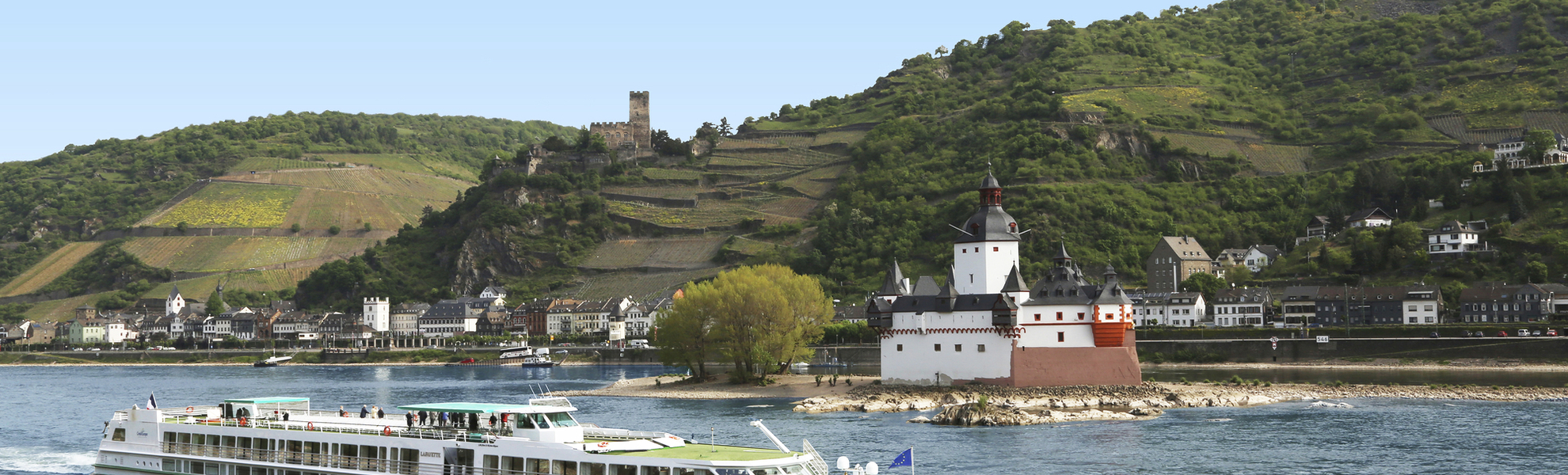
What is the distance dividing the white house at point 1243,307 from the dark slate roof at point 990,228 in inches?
1745

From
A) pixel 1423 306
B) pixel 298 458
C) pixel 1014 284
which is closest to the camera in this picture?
pixel 298 458

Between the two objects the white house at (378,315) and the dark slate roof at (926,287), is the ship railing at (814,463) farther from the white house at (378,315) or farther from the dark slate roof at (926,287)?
the white house at (378,315)

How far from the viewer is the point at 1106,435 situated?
51.2 m

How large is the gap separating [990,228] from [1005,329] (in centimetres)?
627

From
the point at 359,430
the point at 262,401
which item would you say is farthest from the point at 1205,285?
the point at 359,430

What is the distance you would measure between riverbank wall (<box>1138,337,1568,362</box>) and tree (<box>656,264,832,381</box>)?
29651mm

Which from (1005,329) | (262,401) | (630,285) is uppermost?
(630,285)

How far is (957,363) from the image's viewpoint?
67750mm

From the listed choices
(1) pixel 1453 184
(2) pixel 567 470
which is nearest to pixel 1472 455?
(2) pixel 567 470

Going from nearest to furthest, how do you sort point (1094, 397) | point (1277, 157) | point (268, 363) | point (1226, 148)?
point (1094, 397), point (268, 363), point (1277, 157), point (1226, 148)

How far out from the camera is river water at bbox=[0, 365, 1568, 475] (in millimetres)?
43438

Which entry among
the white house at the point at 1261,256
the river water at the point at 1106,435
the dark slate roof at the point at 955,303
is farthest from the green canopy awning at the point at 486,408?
the white house at the point at 1261,256

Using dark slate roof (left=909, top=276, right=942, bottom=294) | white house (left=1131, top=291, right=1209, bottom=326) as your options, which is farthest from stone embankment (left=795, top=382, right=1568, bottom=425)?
white house (left=1131, top=291, right=1209, bottom=326)

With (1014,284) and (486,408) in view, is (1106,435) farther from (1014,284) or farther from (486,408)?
(486,408)
